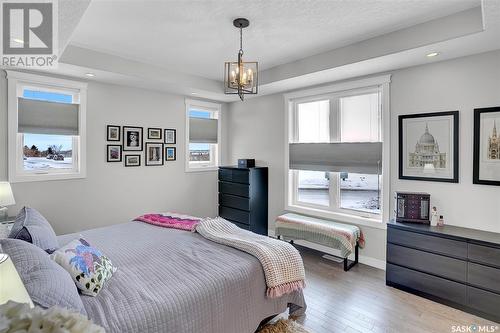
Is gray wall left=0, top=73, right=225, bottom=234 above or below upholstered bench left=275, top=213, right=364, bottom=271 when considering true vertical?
above

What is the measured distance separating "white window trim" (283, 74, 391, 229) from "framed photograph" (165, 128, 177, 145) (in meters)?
1.95

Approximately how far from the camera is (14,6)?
2.07 metres

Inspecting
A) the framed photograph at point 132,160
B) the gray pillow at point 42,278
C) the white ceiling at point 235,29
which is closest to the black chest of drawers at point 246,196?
the framed photograph at point 132,160

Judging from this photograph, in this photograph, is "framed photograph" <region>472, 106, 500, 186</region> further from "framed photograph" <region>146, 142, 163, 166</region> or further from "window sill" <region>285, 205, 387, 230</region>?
"framed photograph" <region>146, 142, 163, 166</region>

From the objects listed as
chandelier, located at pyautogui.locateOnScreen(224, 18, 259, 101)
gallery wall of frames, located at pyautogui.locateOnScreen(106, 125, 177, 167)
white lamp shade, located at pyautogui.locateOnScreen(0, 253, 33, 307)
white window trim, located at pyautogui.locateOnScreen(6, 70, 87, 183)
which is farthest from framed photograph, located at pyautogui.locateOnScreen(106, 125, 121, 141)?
white lamp shade, located at pyautogui.locateOnScreen(0, 253, 33, 307)

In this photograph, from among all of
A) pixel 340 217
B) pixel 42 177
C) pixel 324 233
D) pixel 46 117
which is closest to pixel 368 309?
pixel 324 233

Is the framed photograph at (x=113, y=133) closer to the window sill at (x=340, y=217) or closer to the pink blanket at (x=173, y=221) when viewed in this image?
the pink blanket at (x=173, y=221)

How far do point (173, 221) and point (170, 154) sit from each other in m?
1.81

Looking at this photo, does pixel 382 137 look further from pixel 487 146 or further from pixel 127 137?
pixel 127 137

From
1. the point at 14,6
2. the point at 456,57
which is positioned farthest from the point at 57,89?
the point at 456,57

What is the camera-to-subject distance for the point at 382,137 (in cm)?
355

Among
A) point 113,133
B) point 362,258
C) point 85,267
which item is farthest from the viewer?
Answer: point 113,133

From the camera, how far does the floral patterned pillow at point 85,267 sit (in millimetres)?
1649

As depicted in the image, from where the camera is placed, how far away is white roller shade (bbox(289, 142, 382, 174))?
365 cm
